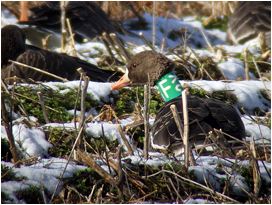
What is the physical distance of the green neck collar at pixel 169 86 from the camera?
416cm

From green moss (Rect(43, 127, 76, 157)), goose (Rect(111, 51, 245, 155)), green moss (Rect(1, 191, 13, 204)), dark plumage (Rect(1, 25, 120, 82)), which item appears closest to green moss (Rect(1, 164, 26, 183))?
green moss (Rect(1, 191, 13, 204))

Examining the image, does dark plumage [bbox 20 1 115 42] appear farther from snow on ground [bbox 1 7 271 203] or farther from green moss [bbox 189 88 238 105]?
green moss [bbox 189 88 238 105]

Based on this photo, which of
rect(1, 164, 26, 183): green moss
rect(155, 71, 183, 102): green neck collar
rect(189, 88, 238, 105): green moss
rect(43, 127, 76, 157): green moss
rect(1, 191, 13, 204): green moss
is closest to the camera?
rect(1, 191, 13, 204): green moss

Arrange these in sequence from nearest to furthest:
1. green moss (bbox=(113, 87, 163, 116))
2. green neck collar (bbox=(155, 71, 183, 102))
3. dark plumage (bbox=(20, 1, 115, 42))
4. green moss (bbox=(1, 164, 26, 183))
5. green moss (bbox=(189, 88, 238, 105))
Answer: green moss (bbox=(1, 164, 26, 183))
green neck collar (bbox=(155, 71, 183, 102))
green moss (bbox=(113, 87, 163, 116))
green moss (bbox=(189, 88, 238, 105))
dark plumage (bbox=(20, 1, 115, 42))

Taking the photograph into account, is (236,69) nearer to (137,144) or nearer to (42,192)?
(137,144)

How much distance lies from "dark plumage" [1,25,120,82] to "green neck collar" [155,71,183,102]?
7.07ft

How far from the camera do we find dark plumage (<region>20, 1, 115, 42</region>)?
9117 mm

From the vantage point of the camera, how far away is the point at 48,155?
11.4 feet

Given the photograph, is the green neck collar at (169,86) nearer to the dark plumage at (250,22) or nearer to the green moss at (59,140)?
the green moss at (59,140)

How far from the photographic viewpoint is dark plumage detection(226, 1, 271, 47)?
821 cm

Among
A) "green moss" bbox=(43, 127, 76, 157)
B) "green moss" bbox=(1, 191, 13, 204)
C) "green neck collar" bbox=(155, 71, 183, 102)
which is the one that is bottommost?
"green moss" bbox=(43, 127, 76, 157)

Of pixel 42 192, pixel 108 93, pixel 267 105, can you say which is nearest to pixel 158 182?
pixel 42 192

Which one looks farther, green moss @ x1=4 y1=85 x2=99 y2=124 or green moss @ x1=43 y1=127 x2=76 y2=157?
green moss @ x1=4 y1=85 x2=99 y2=124

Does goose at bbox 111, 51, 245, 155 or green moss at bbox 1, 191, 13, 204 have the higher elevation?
goose at bbox 111, 51, 245, 155
